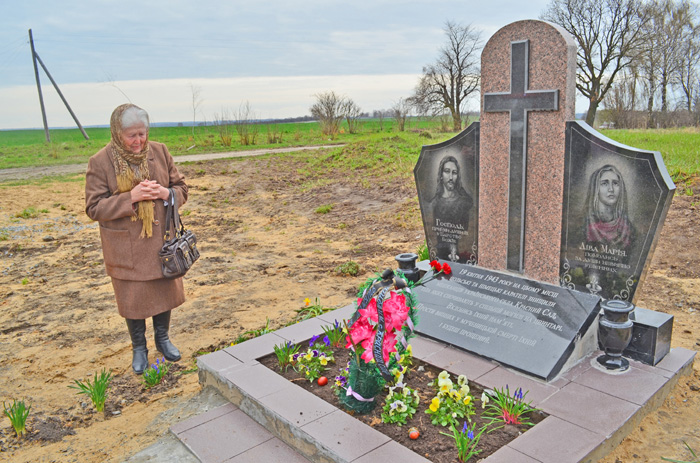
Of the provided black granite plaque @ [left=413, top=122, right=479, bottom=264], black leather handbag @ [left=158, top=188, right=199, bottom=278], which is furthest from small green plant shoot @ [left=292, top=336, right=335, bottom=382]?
black granite plaque @ [left=413, top=122, right=479, bottom=264]

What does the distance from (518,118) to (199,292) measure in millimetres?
3990

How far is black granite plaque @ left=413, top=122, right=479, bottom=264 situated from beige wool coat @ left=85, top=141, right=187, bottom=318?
7.22 ft

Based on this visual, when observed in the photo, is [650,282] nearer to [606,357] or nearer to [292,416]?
[606,357]

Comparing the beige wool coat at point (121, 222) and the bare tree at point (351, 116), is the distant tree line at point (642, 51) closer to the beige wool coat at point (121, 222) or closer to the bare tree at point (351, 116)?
the bare tree at point (351, 116)

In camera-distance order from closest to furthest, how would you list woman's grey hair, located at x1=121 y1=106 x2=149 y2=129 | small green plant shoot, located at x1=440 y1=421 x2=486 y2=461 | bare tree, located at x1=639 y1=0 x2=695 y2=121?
small green plant shoot, located at x1=440 y1=421 x2=486 y2=461, woman's grey hair, located at x1=121 y1=106 x2=149 y2=129, bare tree, located at x1=639 y1=0 x2=695 y2=121

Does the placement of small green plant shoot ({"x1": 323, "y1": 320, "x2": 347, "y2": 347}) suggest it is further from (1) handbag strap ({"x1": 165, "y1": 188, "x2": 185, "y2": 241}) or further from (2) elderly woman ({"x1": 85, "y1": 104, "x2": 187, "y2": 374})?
(1) handbag strap ({"x1": 165, "y1": 188, "x2": 185, "y2": 241})

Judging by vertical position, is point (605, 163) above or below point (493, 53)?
below

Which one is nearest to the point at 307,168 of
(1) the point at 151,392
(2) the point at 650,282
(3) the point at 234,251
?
(3) the point at 234,251

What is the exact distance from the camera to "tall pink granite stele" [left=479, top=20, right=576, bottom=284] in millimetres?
3883

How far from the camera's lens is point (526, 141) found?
4105mm

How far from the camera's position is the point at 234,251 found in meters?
8.07

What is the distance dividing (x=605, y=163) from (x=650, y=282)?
8.94ft

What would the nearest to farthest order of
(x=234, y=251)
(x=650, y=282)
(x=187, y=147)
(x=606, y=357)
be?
1. (x=606, y=357)
2. (x=650, y=282)
3. (x=234, y=251)
4. (x=187, y=147)

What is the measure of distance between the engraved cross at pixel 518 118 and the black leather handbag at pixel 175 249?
8.20 feet
